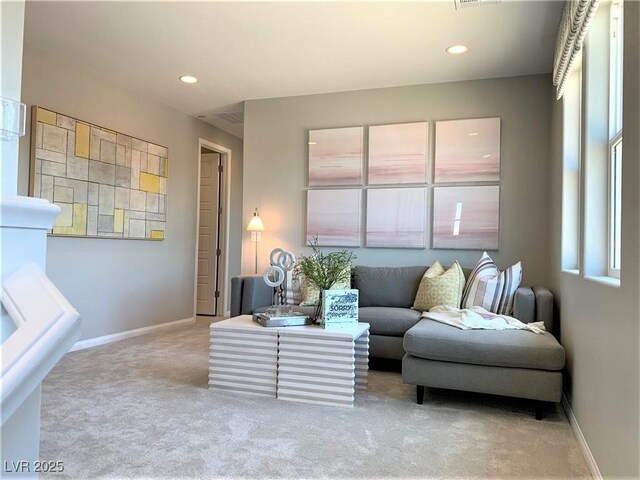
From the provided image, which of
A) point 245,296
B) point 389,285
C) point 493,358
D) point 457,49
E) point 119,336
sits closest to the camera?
point 493,358

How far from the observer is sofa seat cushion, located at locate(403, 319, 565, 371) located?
100 inches

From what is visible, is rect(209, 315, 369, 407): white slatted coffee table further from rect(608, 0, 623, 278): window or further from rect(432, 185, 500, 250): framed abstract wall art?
rect(432, 185, 500, 250): framed abstract wall art

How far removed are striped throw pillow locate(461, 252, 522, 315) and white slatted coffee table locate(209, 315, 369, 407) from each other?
1.07 meters

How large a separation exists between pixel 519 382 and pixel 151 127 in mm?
4301

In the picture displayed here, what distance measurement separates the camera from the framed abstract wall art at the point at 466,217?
4177 mm

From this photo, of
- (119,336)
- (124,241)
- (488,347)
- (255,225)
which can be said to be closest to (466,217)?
(488,347)

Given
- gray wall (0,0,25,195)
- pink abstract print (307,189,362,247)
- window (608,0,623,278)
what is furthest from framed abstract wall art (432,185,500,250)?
gray wall (0,0,25,195)

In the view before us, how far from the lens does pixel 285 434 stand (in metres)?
2.29

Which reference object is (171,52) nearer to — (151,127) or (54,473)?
(151,127)

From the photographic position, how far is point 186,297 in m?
5.72

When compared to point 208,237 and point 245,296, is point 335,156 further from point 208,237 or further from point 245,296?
point 208,237

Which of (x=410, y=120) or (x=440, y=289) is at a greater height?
(x=410, y=120)

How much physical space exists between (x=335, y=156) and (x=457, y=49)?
1525mm

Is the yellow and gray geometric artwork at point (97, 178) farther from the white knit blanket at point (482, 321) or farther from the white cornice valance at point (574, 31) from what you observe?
the white cornice valance at point (574, 31)
